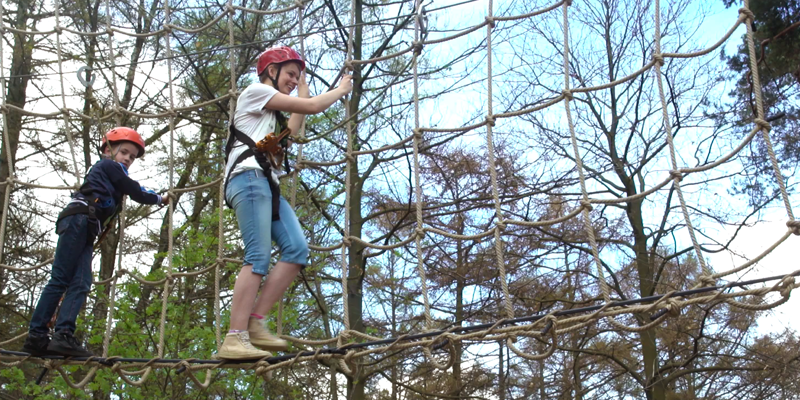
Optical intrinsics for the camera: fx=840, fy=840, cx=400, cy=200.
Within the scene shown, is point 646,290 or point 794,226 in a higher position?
point 646,290

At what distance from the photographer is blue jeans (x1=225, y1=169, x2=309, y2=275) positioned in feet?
8.93

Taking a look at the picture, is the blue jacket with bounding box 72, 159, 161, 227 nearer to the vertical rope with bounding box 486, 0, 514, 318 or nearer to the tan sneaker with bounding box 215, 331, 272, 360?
the tan sneaker with bounding box 215, 331, 272, 360

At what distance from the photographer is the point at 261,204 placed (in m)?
2.74

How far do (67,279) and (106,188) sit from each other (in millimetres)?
352

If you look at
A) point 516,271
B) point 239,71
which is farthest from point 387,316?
point 239,71

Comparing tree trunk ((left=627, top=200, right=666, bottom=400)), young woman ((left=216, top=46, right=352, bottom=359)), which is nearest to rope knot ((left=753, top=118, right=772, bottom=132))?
young woman ((left=216, top=46, right=352, bottom=359))

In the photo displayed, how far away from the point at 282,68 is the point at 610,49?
195 inches

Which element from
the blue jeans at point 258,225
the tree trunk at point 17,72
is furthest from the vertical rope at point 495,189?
the tree trunk at point 17,72

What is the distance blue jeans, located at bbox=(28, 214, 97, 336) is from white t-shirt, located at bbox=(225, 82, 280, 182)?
606 mm

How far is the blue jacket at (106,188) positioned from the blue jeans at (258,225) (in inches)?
19.4

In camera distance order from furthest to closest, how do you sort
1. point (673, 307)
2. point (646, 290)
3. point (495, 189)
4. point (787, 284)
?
point (646, 290) < point (495, 189) < point (673, 307) < point (787, 284)

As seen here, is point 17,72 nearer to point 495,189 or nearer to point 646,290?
point 646,290

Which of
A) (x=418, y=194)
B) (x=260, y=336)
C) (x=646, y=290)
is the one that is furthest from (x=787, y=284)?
(x=646, y=290)

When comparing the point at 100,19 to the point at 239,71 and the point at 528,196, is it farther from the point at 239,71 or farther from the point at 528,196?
the point at 528,196
